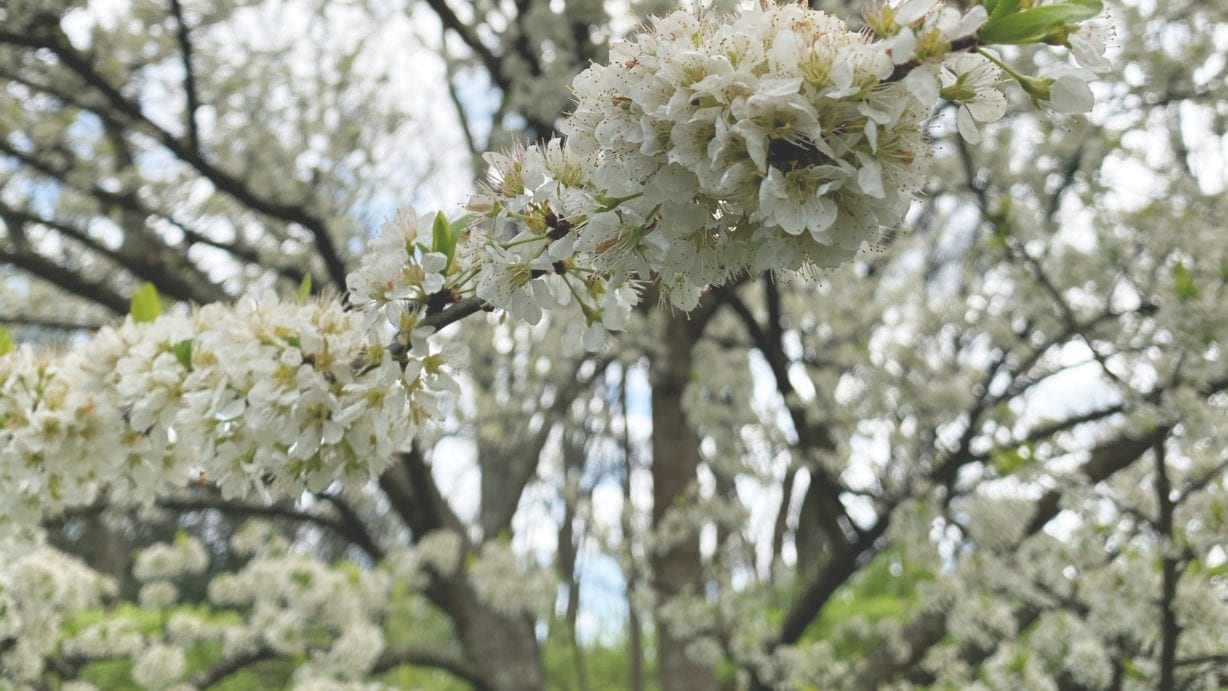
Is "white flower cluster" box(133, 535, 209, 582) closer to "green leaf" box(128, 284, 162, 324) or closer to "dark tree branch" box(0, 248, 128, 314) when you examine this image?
"dark tree branch" box(0, 248, 128, 314)

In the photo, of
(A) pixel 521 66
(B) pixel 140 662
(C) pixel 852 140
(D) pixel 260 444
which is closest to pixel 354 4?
(A) pixel 521 66

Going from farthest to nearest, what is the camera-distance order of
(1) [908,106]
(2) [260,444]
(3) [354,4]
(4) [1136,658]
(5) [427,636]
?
(5) [427,636] → (3) [354,4] → (4) [1136,658] → (2) [260,444] → (1) [908,106]

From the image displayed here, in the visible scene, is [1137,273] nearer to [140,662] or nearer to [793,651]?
[793,651]

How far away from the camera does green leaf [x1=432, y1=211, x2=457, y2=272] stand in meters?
1.20

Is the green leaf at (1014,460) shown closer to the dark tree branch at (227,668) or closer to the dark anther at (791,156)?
the dark anther at (791,156)

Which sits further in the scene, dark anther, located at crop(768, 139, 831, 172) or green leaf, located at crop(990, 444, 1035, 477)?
green leaf, located at crop(990, 444, 1035, 477)

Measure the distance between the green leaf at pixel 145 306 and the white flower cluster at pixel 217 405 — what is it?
0.06 metres

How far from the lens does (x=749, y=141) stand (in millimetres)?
847

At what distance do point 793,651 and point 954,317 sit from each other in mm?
2740

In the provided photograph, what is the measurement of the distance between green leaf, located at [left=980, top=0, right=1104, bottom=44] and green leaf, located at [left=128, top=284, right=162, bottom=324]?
5.29 ft

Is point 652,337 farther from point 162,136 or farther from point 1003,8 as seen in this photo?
point 1003,8

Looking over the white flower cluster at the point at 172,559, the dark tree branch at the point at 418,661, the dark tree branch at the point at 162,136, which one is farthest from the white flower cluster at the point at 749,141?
the white flower cluster at the point at 172,559

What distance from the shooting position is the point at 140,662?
3.79 metres

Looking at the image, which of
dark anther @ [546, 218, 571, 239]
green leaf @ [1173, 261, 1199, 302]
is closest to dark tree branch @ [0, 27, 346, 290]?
dark anther @ [546, 218, 571, 239]
